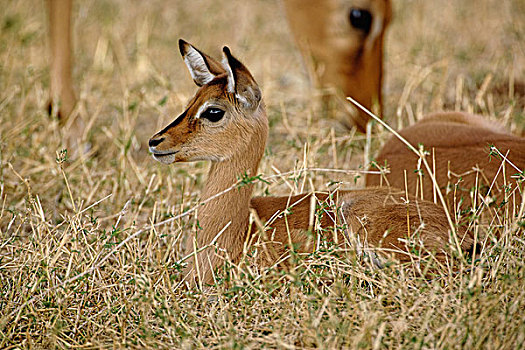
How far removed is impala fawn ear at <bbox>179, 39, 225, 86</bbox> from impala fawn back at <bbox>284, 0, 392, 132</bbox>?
5.15 ft

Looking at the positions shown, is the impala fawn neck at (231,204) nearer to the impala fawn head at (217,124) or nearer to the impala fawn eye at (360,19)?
the impala fawn head at (217,124)

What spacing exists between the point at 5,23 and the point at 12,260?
351 cm

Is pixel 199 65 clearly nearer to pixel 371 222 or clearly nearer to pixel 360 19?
pixel 371 222

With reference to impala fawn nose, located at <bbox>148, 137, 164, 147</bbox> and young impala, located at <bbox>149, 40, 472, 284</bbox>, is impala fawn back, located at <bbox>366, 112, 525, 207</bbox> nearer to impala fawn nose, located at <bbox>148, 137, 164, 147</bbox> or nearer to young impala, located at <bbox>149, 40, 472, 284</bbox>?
young impala, located at <bbox>149, 40, 472, 284</bbox>

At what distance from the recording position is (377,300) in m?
2.46

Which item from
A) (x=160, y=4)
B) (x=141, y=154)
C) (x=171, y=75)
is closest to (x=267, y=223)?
(x=141, y=154)

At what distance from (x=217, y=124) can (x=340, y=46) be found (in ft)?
6.12

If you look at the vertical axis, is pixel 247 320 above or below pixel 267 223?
below

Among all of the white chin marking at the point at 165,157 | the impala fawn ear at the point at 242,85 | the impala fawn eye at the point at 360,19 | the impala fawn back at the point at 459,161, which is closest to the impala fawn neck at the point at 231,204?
the impala fawn ear at the point at 242,85

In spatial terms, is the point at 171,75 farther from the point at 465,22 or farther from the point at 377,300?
the point at 377,300

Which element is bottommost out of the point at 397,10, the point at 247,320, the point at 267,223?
the point at 247,320

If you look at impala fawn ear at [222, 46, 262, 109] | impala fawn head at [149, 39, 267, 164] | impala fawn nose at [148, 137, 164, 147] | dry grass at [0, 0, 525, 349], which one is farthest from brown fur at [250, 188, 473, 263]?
impala fawn nose at [148, 137, 164, 147]

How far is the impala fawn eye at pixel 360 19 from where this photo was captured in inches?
174

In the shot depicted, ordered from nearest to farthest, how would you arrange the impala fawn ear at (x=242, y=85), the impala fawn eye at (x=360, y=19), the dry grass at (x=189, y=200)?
the dry grass at (x=189, y=200)
the impala fawn ear at (x=242, y=85)
the impala fawn eye at (x=360, y=19)
